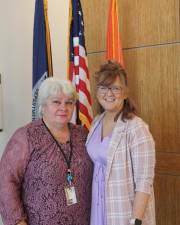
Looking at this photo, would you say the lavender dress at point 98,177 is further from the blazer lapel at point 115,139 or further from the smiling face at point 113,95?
the smiling face at point 113,95

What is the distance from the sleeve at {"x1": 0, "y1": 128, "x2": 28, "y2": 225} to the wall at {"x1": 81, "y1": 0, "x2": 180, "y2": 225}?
995 mm

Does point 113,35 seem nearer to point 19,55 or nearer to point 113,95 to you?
point 113,95

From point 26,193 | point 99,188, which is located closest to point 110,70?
point 99,188

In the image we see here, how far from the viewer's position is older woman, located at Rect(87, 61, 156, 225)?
6.23 ft

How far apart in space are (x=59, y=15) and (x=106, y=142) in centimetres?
214

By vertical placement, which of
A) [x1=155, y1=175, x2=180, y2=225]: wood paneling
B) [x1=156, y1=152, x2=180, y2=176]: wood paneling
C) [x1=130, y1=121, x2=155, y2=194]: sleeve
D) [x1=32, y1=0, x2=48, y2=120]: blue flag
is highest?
[x1=32, y1=0, x2=48, y2=120]: blue flag

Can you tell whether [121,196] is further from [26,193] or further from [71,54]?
[71,54]

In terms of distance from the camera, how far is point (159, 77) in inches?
112

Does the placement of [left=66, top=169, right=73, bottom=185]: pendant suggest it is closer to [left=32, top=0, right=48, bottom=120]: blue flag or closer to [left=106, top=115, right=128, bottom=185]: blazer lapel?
[left=106, top=115, right=128, bottom=185]: blazer lapel

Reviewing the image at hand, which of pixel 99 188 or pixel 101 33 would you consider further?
pixel 101 33

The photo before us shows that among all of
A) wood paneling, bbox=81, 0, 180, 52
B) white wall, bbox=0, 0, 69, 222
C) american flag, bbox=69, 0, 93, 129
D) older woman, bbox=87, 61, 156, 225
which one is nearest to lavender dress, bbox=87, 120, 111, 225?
older woman, bbox=87, 61, 156, 225

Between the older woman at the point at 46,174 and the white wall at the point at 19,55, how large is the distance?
169cm

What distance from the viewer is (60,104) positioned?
205 centimetres

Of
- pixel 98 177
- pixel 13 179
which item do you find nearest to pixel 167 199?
pixel 98 177
